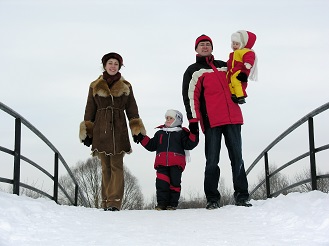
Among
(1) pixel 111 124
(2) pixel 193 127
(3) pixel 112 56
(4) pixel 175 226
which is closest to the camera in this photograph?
(4) pixel 175 226

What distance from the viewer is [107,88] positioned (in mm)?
5645

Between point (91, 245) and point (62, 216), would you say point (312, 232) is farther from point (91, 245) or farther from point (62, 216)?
point (62, 216)

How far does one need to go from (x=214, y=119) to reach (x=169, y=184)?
123 centimetres

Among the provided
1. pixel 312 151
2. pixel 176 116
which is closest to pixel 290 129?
pixel 312 151

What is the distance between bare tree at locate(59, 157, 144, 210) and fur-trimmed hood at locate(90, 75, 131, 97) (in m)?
26.9

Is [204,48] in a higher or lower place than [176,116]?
higher

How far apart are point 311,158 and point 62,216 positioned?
8.79 ft

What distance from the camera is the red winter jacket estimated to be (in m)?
5.04

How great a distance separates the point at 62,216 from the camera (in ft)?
13.3

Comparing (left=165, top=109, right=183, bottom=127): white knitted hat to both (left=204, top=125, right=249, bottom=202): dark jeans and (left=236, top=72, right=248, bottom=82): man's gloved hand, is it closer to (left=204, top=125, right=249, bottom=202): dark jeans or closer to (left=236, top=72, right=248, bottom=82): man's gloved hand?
(left=204, top=125, right=249, bottom=202): dark jeans

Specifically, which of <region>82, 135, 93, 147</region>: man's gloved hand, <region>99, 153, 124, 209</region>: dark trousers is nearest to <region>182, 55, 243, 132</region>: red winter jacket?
<region>99, 153, 124, 209</region>: dark trousers

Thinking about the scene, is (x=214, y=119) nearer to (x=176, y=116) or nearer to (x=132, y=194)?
(x=176, y=116)

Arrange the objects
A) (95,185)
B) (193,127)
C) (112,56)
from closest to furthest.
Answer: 1. (193,127)
2. (112,56)
3. (95,185)

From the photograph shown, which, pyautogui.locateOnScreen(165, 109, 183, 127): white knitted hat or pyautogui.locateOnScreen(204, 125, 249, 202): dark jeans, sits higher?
pyautogui.locateOnScreen(165, 109, 183, 127): white knitted hat
